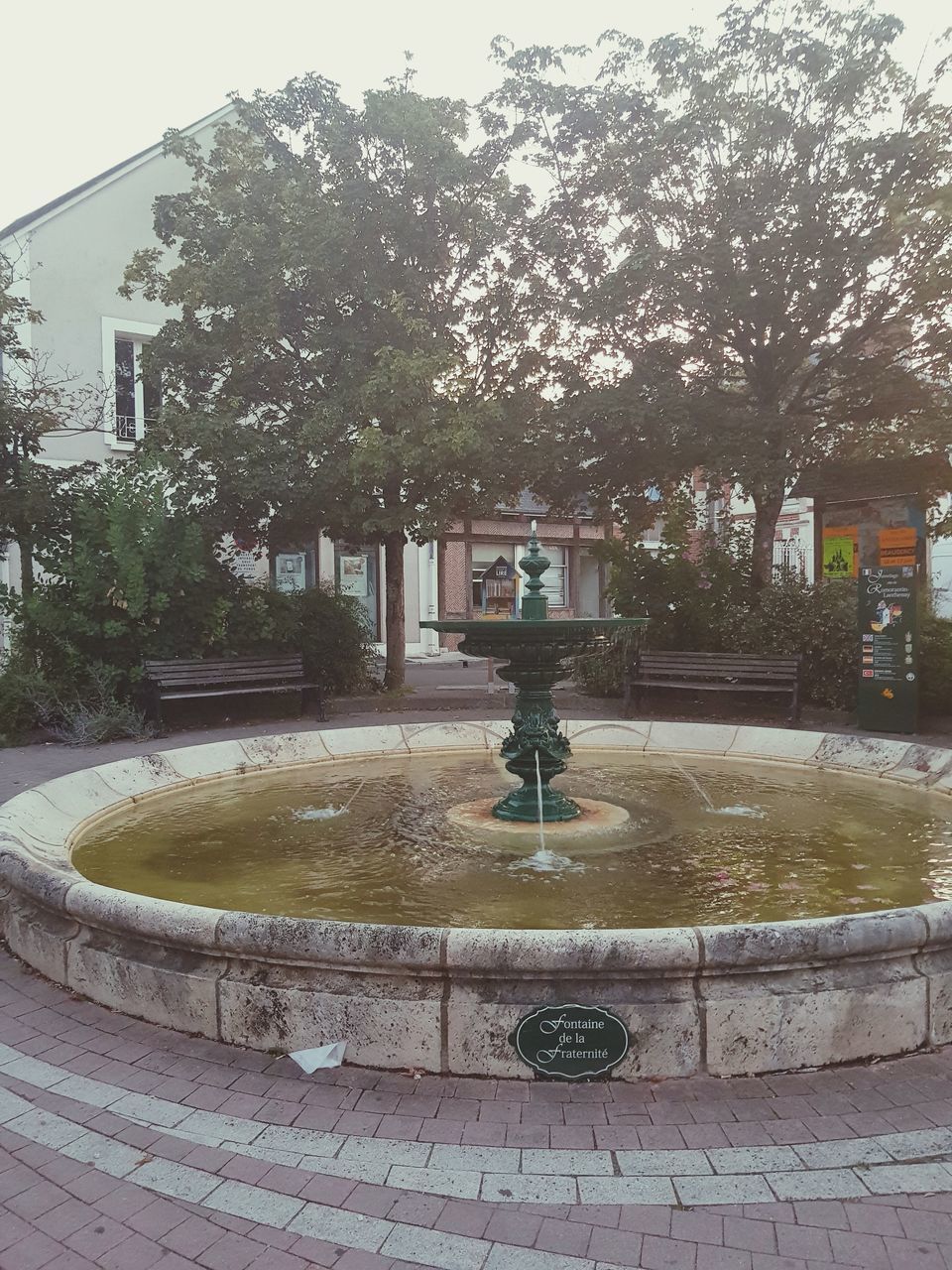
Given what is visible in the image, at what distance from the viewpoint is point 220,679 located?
1109cm

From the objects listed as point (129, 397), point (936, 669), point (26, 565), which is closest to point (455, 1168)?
point (936, 669)

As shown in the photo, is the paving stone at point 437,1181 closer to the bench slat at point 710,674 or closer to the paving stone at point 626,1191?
the paving stone at point 626,1191

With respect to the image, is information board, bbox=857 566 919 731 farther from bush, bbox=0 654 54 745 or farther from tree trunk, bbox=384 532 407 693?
bush, bbox=0 654 54 745

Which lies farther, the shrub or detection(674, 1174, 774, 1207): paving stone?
the shrub

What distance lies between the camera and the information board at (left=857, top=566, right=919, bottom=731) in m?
9.81

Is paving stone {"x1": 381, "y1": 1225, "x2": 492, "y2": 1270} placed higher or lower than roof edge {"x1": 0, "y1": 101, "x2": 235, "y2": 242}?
lower

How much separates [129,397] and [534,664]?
15784 mm

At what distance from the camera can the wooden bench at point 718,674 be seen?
10.8 meters

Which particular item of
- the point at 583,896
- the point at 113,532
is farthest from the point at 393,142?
the point at 583,896

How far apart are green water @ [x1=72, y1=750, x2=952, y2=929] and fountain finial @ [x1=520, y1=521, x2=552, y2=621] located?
4.80 feet

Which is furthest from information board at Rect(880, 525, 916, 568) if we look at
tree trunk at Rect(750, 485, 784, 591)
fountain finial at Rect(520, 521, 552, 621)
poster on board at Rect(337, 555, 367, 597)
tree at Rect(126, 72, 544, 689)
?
poster on board at Rect(337, 555, 367, 597)

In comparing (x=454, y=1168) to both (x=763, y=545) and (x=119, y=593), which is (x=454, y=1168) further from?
(x=763, y=545)

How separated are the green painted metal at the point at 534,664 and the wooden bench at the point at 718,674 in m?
5.35

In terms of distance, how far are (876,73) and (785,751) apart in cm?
953
